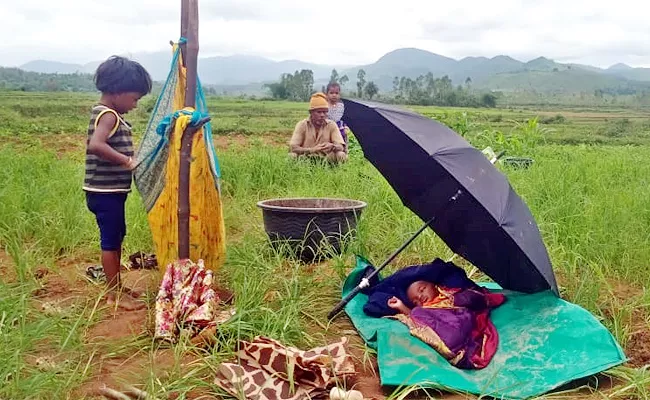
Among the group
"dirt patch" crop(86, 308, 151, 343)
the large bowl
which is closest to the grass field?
"dirt patch" crop(86, 308, 151, 343)

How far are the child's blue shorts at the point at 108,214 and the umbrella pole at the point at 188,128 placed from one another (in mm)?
392

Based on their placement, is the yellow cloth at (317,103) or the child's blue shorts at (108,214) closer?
the child's blue shorts at (108,214)

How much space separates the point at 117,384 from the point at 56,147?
36.4 ft

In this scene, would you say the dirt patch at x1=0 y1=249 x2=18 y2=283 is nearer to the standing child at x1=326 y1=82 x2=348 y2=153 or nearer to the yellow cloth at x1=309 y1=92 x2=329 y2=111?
the yellow cloth at x1=309 y1=92 x2=329 y2=111

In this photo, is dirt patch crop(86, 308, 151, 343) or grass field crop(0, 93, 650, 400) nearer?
grass field crop(0, 93, 650, 400)

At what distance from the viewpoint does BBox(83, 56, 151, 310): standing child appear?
129 inches

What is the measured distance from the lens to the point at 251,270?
3756 millimetres

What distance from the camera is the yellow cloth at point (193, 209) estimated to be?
3.30 metres

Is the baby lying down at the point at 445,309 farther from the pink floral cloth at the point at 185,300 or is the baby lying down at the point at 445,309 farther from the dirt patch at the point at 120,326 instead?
the dirt patch at the point at 120,326

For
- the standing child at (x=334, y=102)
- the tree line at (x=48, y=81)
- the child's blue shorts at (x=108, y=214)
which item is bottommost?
the tree line at (x=48, y=81)

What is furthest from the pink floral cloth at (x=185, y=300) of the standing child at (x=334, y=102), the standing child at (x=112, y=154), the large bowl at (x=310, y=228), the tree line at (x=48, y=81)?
the tree line at (x=48, y=81)

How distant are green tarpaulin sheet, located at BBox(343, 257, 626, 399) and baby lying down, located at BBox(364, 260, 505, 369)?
0.17ft

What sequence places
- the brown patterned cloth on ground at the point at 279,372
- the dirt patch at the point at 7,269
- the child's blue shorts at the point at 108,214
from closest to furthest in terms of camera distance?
the brown patterned cloth on ground at the point at 279,372, the child's blue shorts at the point at 108,214, the dirt patch at the point at 7,269

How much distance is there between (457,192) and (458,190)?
1.1 inches
